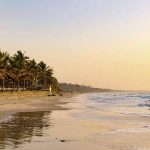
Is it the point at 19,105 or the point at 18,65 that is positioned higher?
the point at 18,65

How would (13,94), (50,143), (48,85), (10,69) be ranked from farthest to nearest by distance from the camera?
(48,85), (10,69), (13,94), (50,143)

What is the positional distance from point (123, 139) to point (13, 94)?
161 feet

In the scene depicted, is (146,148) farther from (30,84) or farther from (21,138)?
(30,84)

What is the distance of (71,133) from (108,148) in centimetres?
453

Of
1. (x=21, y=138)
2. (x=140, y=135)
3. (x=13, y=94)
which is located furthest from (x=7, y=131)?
(x=13, y=94)

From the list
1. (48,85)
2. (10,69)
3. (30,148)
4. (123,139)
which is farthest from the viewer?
(48,85)

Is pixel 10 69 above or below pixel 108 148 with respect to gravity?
above

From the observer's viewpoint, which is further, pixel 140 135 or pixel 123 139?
pixel 140 135

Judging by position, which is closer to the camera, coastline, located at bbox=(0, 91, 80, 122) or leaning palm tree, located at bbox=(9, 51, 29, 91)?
coastline, located at bbox=(0, 91, 80, 122)

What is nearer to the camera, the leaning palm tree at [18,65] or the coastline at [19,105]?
the coastline at [19,105]

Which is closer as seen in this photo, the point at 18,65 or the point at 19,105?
the point at 19,105

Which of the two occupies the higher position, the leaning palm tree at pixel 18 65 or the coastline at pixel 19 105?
the leaning palm tree at pixel 18 65

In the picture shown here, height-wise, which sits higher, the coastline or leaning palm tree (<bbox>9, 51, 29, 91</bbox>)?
leaning palm tree (<bbox>9, 51, 29, 91</bbox>)

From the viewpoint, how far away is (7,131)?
728 inches
